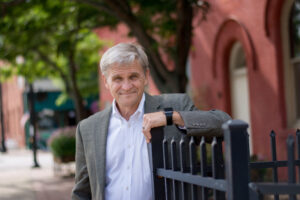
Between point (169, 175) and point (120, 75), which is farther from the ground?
point (120, 75)

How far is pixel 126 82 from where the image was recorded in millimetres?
2523

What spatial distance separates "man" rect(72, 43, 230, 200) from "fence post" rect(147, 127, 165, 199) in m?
0.04

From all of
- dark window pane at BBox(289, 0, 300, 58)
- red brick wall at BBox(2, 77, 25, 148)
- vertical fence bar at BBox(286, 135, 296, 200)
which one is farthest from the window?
red brick wall at BBox(2, 77, 25, 148)

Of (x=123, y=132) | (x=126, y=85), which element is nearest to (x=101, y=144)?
(x=123, y=132)

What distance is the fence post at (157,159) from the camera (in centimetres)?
238

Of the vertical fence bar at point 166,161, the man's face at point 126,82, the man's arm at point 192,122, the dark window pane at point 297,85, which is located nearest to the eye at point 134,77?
the man's face at point 126,82

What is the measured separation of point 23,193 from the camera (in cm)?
1024

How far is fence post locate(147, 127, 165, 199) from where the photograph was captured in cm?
238

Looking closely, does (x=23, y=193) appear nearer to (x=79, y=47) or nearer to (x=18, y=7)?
(x=18, y=7)

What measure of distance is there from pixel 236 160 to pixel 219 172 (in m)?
0.34

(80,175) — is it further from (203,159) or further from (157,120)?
(203,159)

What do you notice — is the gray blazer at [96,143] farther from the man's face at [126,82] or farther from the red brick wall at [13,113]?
the red brick wall at [13,113]

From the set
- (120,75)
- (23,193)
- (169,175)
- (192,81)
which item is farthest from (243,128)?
(192,81)

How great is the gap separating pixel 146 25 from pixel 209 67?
2.41 m
